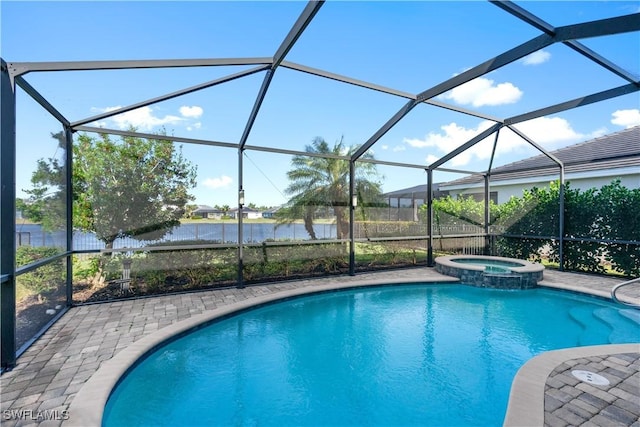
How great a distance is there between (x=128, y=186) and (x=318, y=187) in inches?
189

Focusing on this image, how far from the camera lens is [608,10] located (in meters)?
4.21

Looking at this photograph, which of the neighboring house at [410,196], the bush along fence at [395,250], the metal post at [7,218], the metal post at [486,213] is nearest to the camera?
the metal post at [7,218]

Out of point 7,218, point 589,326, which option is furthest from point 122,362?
point 589,326

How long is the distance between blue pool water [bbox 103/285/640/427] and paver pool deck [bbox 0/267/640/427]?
0.34 m

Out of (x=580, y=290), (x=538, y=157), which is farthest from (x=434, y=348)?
(x=538, y=157)

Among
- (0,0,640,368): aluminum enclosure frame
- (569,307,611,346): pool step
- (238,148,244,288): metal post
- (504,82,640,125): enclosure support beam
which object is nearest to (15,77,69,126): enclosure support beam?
(0,0,640,368): aluminum enclosure frame

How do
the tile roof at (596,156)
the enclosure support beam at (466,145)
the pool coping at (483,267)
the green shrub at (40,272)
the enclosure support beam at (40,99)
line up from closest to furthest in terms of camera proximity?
the enclosure support beam at (40,99), the green shrub at (40,272), the pool coping at (483,267), the enclosure support beam at (466,145), the tile roof at (596,156)

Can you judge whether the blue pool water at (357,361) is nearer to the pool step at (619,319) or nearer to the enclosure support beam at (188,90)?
the pool step at (619,319)

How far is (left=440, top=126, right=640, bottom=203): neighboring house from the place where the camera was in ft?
31.3

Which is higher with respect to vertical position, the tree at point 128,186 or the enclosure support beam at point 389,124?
the enclosure support beam at point 389,124

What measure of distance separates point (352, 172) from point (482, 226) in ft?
19.4

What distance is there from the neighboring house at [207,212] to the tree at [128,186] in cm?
29

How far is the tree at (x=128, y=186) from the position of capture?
626 centimetres

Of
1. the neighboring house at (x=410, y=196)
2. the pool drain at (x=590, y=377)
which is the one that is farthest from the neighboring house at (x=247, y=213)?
the pool drain at (x=590, y=377)
